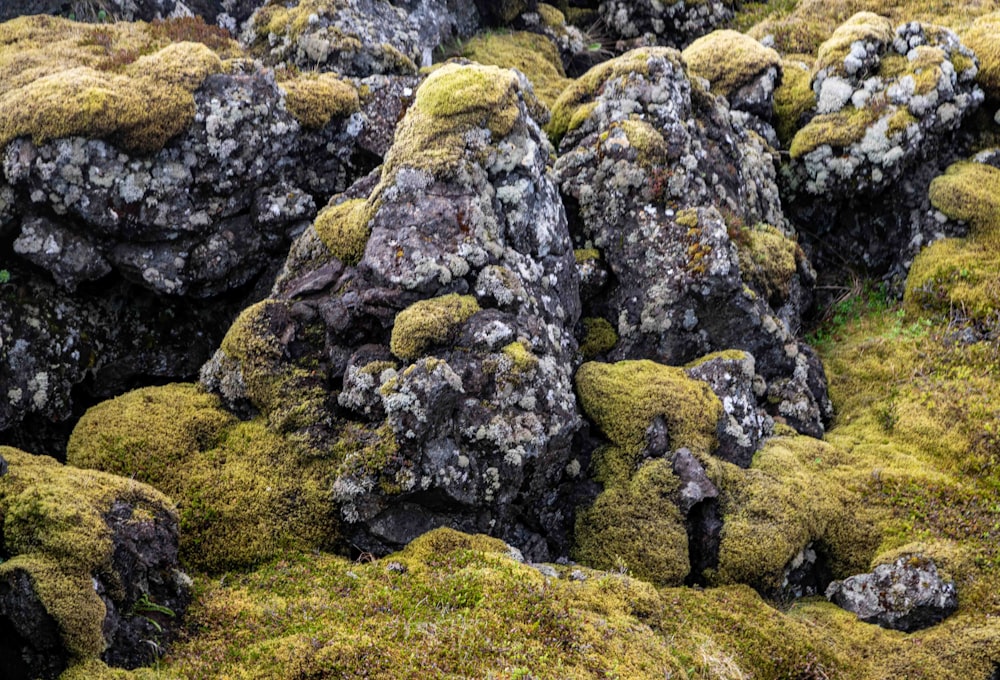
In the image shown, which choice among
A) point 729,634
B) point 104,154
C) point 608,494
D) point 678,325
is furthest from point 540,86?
point 729,634

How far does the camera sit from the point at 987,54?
12.7 metres

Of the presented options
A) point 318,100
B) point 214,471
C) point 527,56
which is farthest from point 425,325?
point 527,56

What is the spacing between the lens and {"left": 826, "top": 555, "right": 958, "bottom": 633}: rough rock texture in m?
6.95

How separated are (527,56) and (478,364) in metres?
10.2

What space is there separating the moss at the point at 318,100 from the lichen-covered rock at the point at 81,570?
223 inches

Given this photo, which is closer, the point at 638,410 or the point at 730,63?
the point at 638,410

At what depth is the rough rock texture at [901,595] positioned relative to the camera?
695 cm

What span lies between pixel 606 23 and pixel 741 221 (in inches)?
357

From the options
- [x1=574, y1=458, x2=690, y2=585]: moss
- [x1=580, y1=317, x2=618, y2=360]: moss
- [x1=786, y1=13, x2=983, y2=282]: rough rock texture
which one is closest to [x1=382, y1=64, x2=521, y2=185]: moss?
[x1=580, y1=317, x2=618, y2=360]: moss

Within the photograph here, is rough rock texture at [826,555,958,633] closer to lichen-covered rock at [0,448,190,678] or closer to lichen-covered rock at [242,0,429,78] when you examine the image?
lichen-covered rock at [0,448,190,678]

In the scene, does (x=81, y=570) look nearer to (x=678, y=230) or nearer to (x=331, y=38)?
(x=678, y=230)

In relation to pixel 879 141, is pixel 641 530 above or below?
below

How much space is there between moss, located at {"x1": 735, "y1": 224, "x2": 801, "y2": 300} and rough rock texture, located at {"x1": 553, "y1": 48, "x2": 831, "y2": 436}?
0.02 metres

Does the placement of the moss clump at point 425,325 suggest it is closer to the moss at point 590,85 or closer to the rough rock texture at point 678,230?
the rough rock texture at point 678,230
